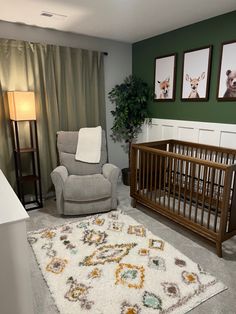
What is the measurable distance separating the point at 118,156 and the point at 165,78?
1492 mm

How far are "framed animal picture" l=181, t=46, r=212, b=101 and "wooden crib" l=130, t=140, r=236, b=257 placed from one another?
630 millimetres

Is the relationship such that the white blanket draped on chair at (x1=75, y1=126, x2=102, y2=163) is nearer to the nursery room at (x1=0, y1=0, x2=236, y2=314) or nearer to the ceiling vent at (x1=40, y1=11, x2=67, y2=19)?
the nursery room at (x1=0, y1=0, x2=236, y2=314)

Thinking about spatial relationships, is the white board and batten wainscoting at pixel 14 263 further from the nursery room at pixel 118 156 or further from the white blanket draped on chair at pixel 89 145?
the white blanket draped on chair at pixel 89 145

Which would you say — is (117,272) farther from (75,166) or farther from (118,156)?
(118,156)

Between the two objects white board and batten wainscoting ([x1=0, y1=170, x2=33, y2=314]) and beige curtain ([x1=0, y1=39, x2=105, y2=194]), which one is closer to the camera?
white board and batten wainscoting ([x1=0, y1=170, x2=33, y2=314])

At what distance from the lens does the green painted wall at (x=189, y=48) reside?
2.60 m

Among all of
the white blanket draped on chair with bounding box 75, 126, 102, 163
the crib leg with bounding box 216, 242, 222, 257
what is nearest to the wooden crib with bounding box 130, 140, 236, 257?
the crib leg with bounding box 216, 242, 222, 257

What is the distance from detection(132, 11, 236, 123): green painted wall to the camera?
102 inches

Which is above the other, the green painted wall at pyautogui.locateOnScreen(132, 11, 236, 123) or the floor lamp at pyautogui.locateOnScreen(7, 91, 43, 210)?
the green painted wall at pyautogui.locateOnScreen(132, 11, 236, 123)

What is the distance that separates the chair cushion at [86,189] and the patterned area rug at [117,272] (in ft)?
1.10

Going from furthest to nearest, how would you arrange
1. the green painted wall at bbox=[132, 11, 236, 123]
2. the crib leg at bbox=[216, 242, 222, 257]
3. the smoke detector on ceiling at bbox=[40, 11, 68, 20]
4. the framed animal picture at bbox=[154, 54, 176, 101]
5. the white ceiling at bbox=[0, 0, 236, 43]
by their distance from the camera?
1. the framed animal picture at bbox=[154, 54, 176, 101]
2. the green painted wall at bbox=[132, 11, 236, 123]
3. the smoke detector on ceiling at bbox=[40, 11, 68, 20]
4. the white ceiling at bbox=[0, 0, 236, 43]
5. the crib leg at bbox=[216, 242, 222, 257]

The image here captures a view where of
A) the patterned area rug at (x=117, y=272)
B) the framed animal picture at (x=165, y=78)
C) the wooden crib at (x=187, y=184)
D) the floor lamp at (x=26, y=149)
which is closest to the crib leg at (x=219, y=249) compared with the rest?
the wooden crib at (x=187, y=184)

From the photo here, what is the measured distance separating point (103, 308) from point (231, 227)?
129cm

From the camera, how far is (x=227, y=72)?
2.57 m
